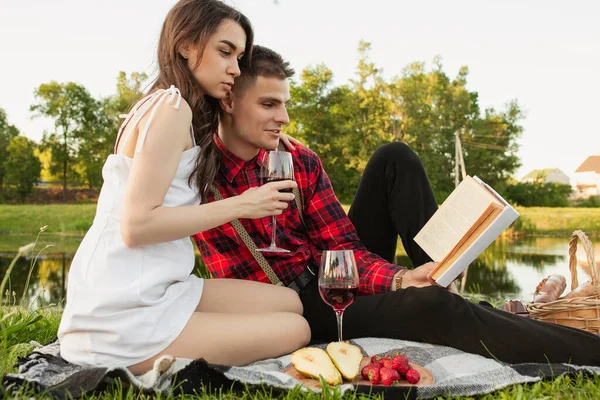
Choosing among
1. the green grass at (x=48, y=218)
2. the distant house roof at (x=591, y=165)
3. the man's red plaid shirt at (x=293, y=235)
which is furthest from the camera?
the distant house roof at (x=591, y=165)

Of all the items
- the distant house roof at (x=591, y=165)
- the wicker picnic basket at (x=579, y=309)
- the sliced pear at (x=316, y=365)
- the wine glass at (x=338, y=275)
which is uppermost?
the distant house roof at (x=591, y=165)

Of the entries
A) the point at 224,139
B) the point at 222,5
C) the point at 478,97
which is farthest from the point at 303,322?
the point at 478,97

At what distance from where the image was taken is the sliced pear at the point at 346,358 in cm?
240

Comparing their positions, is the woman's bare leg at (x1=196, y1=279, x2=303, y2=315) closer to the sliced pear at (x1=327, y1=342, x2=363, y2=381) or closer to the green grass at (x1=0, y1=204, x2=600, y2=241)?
the sliced pear at (x1=327, y1=342, x2=363, y2=381)

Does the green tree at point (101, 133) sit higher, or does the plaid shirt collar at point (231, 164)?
the green tree at point (101, 133)

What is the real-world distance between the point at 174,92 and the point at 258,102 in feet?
2.61

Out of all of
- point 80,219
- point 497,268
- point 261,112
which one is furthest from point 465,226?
point 80,219

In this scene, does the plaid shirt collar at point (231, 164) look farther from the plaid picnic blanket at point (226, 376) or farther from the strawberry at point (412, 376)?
the strawberry at point (412, 376)

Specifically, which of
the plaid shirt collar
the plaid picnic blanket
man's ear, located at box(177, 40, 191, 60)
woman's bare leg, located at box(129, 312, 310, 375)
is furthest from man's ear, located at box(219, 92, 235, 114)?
the plaid picnic blanket

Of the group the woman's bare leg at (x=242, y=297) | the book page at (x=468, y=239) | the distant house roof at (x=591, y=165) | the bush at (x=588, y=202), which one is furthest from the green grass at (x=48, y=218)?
the distant house roof at (x=591, y=165)

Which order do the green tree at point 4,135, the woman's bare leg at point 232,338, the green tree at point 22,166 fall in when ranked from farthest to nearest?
the green tree at point 4,135
the green tree at point 22,166
the woman's bare leg at point 232,338

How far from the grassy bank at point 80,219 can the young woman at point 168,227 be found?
95.7ft

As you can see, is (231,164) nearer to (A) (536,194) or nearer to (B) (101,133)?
(B) (101,133)

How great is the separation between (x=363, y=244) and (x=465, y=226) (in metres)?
0.97
